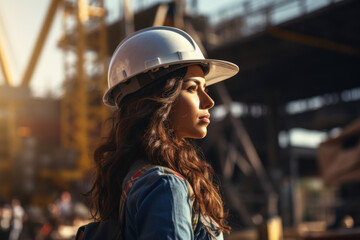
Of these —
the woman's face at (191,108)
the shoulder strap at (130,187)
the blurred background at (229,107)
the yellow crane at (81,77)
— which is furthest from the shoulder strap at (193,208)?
the yellow crane at (81,77)

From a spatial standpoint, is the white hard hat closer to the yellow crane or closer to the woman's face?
the woman's face

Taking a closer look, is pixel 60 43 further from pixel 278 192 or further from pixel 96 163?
pixel 96 163

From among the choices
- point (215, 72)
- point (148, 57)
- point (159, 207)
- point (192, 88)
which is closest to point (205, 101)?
point (192, 88)

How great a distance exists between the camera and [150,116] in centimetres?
182

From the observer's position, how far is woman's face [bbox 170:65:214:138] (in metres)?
1.88

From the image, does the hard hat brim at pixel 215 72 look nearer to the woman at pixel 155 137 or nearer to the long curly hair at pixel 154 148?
the woman at pixel 155 137

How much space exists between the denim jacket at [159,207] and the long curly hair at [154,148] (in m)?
0.17

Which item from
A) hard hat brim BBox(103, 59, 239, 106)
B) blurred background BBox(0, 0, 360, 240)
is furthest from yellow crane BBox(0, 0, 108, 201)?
hard hat brim BBox(103, 59, 239, 106)

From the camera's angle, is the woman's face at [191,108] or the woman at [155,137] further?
the woman's face at [191,108]

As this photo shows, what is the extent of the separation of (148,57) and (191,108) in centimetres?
26

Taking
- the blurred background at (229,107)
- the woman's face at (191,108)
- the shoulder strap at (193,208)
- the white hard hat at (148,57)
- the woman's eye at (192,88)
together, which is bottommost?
the blurred background at (229,107)

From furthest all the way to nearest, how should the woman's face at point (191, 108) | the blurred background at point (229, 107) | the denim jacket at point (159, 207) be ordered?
1. the blurred background at point (229, 107)
2. the woman's face at point (191, 108)
3. the denim jacket at point (159, 207)

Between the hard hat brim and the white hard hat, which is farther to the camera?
the hard hat brim

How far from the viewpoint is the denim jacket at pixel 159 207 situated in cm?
143
